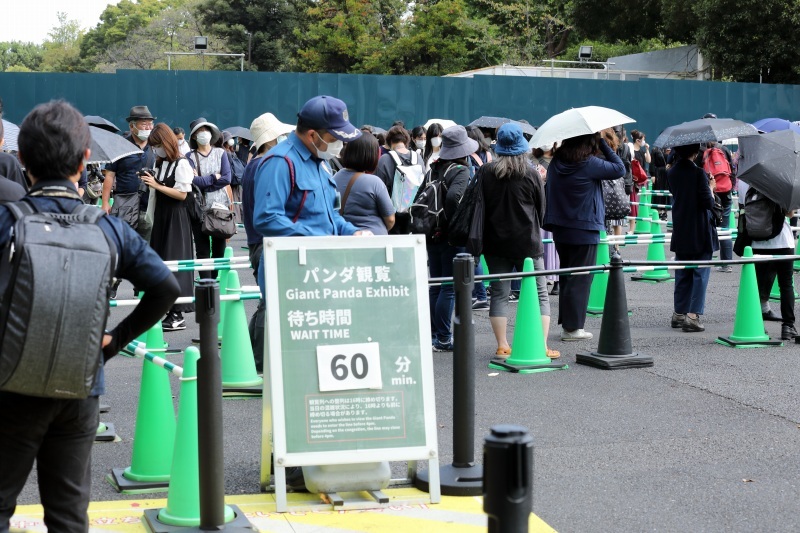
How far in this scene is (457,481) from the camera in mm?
5633

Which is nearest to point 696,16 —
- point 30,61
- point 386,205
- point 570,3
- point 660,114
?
point 570,3

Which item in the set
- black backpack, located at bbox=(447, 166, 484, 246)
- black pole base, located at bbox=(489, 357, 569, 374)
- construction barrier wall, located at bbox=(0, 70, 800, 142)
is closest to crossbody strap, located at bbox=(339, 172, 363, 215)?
black backpack, located at bbox=(447, 166, 484, 246)

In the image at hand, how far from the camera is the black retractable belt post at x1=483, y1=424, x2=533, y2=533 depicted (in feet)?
9.95

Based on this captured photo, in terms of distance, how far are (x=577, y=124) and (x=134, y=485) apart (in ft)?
18.0

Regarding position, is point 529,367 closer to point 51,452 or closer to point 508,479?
point 51,452

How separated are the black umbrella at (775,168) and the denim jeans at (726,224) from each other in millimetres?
4769

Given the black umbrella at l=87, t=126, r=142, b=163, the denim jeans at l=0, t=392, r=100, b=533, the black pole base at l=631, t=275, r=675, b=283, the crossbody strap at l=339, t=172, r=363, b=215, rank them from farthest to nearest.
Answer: the black pole base at l=631, t=275, r=675, b=283 < the black umbrella at l=87, t=126, r=142, b=163 < the crossbody strap at l=339, t=172, r=363, b=215 < the denim jeans at l=0, t=392, r=100, b=533

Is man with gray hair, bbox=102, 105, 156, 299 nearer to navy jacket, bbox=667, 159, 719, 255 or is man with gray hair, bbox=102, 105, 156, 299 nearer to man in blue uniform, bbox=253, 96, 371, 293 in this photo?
man in blue uniform, bbox=253, 96, 371, 293

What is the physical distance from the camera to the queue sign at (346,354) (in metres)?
5.25

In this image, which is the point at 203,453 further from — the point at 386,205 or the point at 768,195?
the point at 768,195

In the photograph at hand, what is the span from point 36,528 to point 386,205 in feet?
13.4

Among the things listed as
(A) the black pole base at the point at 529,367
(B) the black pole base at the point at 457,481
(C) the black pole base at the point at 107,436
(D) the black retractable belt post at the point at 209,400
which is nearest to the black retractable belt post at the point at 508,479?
(D) the black retractable belt post at the point at 209,400

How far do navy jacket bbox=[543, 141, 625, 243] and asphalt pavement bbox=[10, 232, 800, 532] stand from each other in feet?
3.82

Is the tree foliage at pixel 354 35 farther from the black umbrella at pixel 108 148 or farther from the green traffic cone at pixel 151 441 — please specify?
the green traffic cone at pixel 151 441
